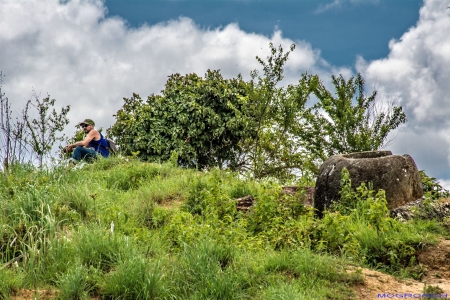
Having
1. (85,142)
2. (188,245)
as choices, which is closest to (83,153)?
(85,142)

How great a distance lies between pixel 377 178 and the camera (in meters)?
8.80

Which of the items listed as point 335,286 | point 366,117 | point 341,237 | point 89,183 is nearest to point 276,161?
point 366,117

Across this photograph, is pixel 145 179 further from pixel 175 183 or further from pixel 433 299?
pixel 433 299

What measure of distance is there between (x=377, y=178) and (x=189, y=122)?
8.95 meters

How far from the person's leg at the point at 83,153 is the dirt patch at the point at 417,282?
831cm

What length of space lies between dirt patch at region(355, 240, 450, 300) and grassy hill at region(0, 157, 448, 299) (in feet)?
0.40

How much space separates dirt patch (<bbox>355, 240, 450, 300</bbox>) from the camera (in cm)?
542

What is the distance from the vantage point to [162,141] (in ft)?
53.5

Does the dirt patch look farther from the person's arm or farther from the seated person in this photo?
the person's arm

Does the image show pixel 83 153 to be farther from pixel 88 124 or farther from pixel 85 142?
pixel 88 124

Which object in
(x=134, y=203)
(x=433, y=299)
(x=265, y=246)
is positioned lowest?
(x=433, y=299)

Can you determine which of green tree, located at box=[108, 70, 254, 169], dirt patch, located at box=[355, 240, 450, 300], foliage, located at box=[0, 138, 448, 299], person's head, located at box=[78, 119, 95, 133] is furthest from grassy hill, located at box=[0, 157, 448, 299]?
green tree, located at box=[108, 70, 254, 169]

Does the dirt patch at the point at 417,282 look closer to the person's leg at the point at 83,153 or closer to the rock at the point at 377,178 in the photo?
the rock at the point at 377,178

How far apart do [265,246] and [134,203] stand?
3.08 meters
